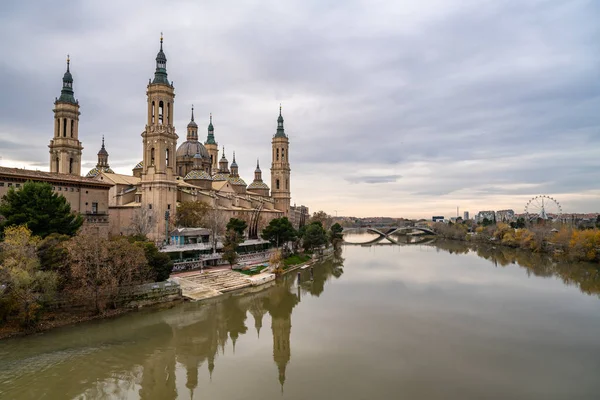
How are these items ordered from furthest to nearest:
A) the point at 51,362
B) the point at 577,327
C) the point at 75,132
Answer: the point at 75,132 → the point at 577,327 → the point at 51,362

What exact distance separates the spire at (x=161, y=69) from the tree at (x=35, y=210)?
18.2 metres

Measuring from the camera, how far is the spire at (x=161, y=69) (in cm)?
3416

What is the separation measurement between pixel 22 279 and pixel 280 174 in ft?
150

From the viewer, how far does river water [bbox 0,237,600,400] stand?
36.3 feet

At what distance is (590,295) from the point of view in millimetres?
24281

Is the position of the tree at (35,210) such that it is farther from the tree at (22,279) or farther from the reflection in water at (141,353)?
the reflection in water at (141,353)

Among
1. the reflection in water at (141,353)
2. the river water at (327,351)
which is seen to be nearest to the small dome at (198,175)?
the river water at (327,351)

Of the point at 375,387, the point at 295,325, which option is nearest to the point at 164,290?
the point at 295,325

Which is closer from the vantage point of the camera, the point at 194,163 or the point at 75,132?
the point at 75,132

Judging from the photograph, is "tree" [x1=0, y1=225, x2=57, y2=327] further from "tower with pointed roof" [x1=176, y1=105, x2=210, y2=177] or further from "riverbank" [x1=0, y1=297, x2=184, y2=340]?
"tower with pointed roof" [x1=176, y1=105, x2=210, y2=177]

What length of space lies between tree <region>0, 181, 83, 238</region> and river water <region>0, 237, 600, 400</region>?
606cm

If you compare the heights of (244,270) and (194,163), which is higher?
(194,163)

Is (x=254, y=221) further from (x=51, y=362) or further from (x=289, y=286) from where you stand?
(x=51, y=362)

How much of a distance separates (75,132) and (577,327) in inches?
1703
